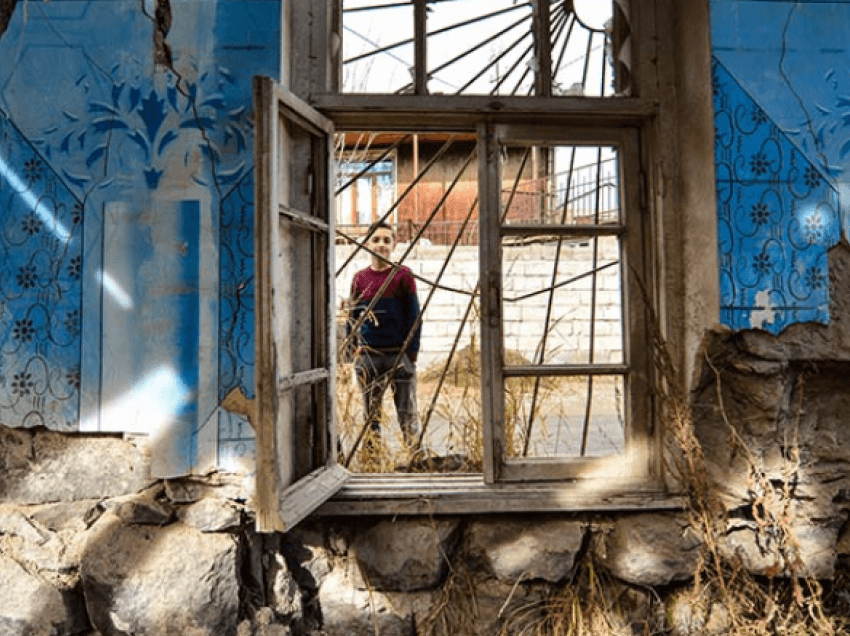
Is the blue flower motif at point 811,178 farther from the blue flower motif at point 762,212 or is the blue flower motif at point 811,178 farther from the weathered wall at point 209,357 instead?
the blue flower motif at point 762,212

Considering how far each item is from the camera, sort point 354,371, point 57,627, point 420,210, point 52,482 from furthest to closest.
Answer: point 420,210, point 354,371, point 52,482, point 57,627

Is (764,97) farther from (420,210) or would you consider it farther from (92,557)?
(420,210)

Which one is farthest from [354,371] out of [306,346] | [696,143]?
[696,143]

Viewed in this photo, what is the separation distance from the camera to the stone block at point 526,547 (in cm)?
257

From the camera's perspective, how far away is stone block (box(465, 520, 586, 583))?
257cm

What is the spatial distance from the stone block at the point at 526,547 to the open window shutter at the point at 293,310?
535mm

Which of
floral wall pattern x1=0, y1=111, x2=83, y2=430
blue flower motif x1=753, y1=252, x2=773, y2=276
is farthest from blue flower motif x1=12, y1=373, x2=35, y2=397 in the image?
blue flower motif x1=753, y1=252, x2=773, y2=276

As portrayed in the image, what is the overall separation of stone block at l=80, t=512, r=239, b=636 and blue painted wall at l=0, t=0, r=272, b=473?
0.88 feet

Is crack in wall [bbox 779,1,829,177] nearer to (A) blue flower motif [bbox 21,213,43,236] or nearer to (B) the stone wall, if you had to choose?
(B) the stone wall

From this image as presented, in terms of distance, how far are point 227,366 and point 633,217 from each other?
153cm

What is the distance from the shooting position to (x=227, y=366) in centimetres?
249

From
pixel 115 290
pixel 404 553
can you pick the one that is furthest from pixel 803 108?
pixel 115 290

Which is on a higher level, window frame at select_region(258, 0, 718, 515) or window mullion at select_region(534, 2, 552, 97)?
window mullion at select_region(534, 2, 552, 97)

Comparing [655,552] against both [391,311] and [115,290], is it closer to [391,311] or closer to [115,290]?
[115,290]
